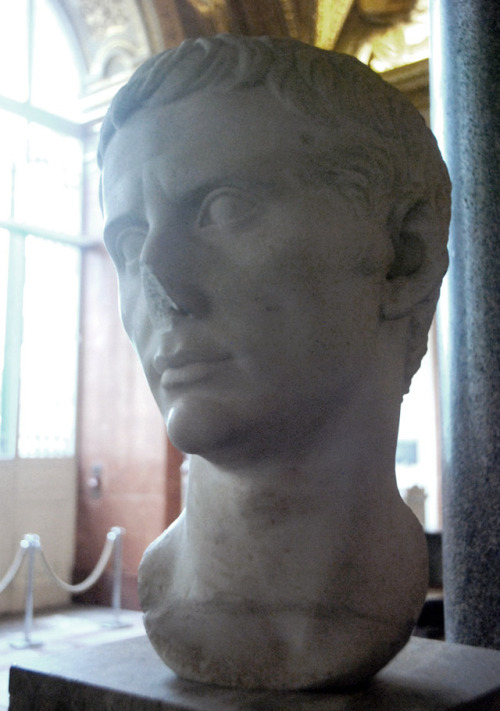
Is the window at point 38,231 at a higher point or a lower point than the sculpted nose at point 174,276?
higher

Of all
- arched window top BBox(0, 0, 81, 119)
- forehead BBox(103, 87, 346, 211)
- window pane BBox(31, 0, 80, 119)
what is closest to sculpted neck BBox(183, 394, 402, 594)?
forehead BBox(103, 87, 346, 211)

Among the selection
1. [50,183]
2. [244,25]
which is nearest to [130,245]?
[50,183]

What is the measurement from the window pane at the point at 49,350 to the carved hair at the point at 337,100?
6957mm

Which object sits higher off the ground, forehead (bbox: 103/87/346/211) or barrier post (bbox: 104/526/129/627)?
forehead (bbox: 103/87/346/211)

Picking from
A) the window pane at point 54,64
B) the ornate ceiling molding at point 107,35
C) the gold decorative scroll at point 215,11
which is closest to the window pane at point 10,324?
the window pane at point 54,64

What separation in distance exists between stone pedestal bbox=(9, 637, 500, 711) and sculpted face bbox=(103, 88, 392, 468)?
552 mm

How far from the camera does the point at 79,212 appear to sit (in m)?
9.32

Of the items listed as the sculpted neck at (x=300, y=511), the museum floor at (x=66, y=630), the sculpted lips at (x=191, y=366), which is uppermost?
the sculpted lips at (x=191, y=366)

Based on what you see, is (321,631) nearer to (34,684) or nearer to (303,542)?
(303,542)

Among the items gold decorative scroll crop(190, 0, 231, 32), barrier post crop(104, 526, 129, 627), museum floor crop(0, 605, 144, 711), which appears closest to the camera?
museum floor crop(0, 605, 144, 711)

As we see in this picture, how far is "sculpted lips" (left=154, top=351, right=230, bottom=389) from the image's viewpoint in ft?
5.74

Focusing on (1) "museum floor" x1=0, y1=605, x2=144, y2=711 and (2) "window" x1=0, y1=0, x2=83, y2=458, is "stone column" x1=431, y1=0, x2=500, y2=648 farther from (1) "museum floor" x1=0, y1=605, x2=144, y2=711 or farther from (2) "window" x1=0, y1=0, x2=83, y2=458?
(2) "window" x1=0, y1=0, x2=83, y2=458

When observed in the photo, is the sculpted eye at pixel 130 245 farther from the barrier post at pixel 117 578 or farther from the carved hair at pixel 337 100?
the barrier post at pixel 117 578

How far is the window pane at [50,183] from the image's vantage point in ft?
29.0
